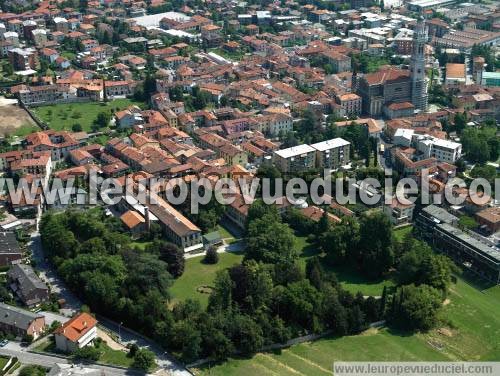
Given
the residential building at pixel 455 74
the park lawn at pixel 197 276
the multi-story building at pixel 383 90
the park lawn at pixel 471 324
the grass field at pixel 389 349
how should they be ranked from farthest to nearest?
the residential building at pixel 455 74
the multi-story building at pixel 383 90
the park lawn at pixel 197 276
the park lawn at pixel 471 324
the grass field at pixel 389 349

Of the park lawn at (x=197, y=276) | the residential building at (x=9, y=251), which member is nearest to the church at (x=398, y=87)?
the park lawn at (x=197, y=276)

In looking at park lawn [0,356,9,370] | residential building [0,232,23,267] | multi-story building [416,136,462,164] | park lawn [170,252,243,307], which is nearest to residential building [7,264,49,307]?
residential building [0,232,23,267]

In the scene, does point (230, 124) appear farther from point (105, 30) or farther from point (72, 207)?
point (105, 30)

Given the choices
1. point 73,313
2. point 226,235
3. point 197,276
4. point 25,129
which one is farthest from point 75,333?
point 25,129

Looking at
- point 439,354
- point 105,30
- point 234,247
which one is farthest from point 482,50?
point 439,354

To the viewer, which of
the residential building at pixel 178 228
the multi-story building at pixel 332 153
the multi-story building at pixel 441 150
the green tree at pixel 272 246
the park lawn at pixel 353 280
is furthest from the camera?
the multi-story building at pixel 441 150

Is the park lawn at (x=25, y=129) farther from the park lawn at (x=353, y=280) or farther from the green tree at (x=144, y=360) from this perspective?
the green tree at (x=144, y=360)

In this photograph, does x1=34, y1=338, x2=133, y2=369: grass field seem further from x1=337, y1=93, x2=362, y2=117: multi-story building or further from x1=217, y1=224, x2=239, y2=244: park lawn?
x1=337, y1=93, x2=362, y2=117: multi-story building
